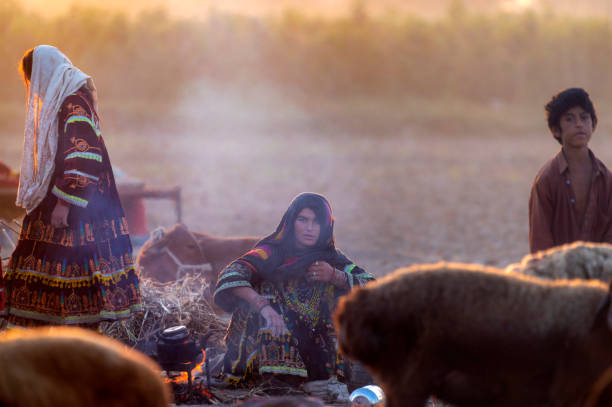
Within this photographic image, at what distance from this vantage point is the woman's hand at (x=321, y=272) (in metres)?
4.46

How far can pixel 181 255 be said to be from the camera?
672 cm

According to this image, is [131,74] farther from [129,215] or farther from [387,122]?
[129,215]

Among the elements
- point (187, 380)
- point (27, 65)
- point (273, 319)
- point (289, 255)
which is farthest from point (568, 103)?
point (27, 65)

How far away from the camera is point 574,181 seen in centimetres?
434

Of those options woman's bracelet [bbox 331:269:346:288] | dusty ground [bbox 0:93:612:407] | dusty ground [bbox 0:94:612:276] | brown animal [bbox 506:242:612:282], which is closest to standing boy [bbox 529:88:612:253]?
woman's bracelet [bbox 331:269:346:288]

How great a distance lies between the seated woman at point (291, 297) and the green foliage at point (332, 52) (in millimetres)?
26774

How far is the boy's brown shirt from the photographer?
13.9 feet

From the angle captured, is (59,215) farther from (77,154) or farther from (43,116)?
(43,116)

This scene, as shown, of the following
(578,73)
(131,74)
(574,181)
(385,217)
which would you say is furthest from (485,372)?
(578,73)

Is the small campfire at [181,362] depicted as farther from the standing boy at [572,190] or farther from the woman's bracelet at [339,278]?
the standing boy at [572,190]

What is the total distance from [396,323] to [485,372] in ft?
1.14

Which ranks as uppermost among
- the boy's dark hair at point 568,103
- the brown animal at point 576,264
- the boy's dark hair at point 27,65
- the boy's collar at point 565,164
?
the boy's dark hair at point 27,65

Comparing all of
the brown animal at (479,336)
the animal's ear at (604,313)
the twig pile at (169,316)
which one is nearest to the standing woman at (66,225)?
the twig pile at (169,316)

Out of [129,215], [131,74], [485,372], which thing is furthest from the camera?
[131,74]
